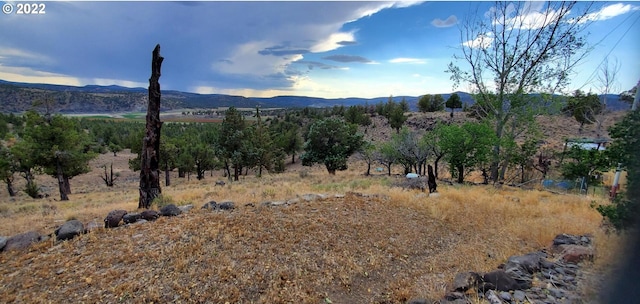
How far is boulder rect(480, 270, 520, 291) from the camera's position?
13.2ft

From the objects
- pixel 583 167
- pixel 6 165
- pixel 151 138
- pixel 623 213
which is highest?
pixel 623 213

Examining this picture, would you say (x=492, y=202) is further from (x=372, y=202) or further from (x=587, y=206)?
(x=372, y=202)

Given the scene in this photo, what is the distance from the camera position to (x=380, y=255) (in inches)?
243

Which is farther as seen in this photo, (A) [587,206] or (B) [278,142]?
(B) [278,142]

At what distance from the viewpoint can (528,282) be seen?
4.15 meters

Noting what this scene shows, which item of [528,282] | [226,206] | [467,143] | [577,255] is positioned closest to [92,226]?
[226,206]

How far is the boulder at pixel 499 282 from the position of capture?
4.01 meters

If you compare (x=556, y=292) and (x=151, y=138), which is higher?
(x=151, y=138)

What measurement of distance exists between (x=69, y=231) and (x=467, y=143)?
16083 mm

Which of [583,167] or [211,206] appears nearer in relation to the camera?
[211,206]

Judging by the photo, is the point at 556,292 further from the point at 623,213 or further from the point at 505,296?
the point at 623,213

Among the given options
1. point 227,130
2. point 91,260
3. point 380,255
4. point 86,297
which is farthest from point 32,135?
point 380,255

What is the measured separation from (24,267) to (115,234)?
4.82 feet

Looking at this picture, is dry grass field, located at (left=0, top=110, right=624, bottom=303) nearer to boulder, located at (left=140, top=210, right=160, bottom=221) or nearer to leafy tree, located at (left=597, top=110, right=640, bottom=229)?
boulder, located at (left=140, top=210, right=160, bottom=221)
